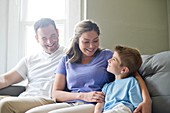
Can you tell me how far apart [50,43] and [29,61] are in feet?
0.80

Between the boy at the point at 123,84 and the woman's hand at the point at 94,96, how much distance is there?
0.09 ft

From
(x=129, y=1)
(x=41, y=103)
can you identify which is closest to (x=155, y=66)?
(x=41, y=103)

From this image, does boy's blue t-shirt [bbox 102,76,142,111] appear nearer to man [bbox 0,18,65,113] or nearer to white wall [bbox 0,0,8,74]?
man [bbox 0,18,65,113]

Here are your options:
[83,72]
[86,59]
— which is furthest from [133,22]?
[83,72]

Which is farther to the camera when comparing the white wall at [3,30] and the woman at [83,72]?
the white wall at [3,30]

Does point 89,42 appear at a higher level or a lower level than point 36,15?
lower

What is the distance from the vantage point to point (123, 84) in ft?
5.33

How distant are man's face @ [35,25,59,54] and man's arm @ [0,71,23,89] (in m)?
0.32

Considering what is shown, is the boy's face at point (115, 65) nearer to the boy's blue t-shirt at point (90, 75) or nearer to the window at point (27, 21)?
the boy's blue t-shirt at point (90, 75)

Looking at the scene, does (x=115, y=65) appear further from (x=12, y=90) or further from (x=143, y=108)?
(x=12, y=90)

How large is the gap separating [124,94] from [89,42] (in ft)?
1.49

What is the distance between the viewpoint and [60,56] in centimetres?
218

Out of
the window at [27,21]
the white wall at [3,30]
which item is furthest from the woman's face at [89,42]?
the white wall at [3,30]

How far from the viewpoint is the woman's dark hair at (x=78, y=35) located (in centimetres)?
186
